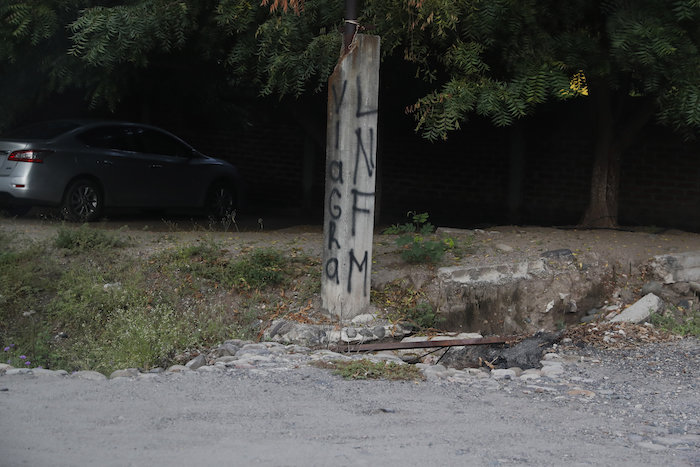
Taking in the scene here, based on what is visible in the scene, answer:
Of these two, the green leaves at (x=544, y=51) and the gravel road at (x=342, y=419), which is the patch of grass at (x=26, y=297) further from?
the green leaves at (x=544, y=51)

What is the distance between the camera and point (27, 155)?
419 inches

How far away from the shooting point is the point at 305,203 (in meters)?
16.2

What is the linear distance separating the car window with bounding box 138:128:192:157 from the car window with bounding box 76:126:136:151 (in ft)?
0.65

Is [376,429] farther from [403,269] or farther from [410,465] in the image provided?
[403,269]

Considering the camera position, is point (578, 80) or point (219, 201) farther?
point (219, 201)

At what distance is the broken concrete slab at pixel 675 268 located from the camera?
28.3 feet

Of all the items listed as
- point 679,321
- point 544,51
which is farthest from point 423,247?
point 679,321

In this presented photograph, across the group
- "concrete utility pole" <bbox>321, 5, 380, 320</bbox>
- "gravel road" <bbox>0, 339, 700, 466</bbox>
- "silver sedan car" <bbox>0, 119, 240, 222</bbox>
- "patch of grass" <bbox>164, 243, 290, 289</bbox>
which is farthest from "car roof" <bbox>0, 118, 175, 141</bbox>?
"gravel road" <bbox>0, 339, 700, 466</bbox>

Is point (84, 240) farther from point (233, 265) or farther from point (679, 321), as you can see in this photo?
point (679, 321)

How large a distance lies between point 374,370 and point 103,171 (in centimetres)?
701

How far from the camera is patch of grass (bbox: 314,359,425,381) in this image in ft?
19.0

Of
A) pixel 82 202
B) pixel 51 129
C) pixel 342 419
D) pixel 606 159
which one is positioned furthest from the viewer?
pixel 51 129

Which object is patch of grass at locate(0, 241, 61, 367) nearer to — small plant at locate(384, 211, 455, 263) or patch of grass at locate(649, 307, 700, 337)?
small plant at locate(384, 211, 455, 263)

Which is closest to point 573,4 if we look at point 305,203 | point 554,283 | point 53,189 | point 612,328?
point 554,283
